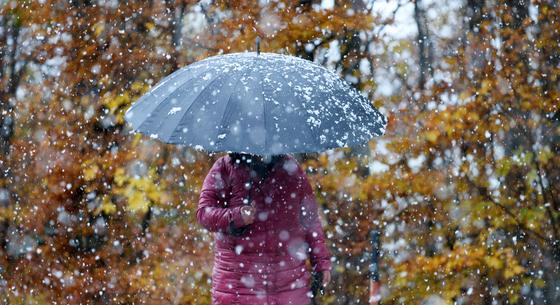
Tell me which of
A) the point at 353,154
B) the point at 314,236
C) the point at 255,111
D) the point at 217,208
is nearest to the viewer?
the point at 255,111

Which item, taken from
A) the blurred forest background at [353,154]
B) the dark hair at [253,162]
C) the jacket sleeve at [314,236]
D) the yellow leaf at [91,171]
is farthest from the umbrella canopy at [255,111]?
the yellow leaf at [91,171]

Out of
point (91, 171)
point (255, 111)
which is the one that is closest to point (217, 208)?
point (255, 111)

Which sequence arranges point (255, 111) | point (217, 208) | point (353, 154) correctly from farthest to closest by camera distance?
1. point (353, 154)
2. point (217, 208)
3. point (255, 111)

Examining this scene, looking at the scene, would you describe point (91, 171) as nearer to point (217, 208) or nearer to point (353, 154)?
point (353, 154)

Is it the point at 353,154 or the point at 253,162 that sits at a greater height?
the point at 353,154

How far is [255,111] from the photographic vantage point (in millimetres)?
2875

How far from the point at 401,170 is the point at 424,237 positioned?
0.83m

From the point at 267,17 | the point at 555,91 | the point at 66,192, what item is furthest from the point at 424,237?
the point at 66,192

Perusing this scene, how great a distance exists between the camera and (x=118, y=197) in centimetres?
714

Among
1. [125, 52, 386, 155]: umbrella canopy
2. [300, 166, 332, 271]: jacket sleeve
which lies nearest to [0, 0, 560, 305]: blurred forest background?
[300, 166, 332, 271]: jacket sleeve

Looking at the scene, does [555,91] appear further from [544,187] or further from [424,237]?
[424,237]

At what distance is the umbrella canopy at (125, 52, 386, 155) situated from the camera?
9.28ft

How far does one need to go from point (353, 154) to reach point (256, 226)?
3312 mm

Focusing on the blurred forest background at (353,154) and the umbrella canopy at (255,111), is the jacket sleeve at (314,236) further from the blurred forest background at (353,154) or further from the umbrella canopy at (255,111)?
the blurred forest background at (353,154)
